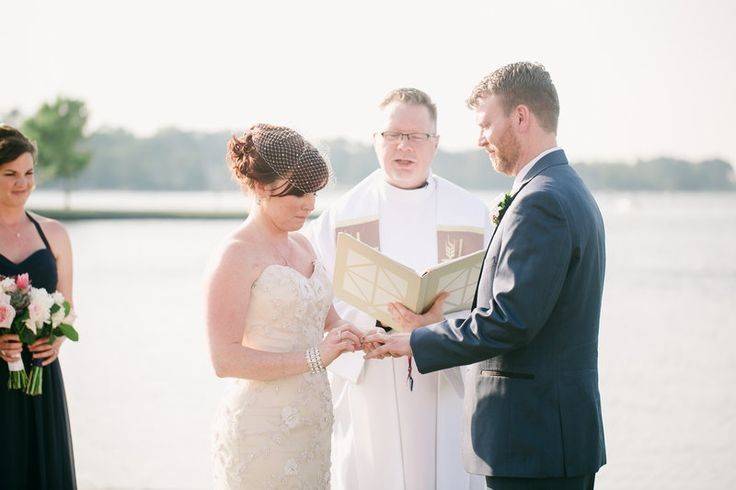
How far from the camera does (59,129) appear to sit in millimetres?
63562

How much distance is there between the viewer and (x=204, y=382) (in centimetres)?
988

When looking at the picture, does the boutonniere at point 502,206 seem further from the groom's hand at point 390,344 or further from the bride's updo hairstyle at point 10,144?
the bride's updo hairstyle at point 10,144

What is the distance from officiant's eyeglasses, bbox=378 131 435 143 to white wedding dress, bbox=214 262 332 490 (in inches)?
48.4

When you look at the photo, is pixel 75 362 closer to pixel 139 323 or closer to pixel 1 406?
pixel 139 323

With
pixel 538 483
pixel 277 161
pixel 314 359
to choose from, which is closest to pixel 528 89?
pixel 277 161

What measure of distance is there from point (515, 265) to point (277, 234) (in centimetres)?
105

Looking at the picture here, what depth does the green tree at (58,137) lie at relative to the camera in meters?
63.1

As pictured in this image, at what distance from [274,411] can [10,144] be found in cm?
183

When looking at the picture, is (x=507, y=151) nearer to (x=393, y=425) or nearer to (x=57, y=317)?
(x=393, y=425)

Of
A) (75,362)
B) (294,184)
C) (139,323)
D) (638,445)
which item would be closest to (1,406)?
(294,184)

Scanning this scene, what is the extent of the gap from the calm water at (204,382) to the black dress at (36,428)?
2.21 metres

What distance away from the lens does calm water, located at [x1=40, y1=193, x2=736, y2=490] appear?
6.83 m

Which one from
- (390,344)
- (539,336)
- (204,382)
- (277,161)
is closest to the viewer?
(539,336)

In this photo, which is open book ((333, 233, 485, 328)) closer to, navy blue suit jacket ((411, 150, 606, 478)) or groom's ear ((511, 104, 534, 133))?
navy blue suit jacket ((411, 150, 606, 478))
